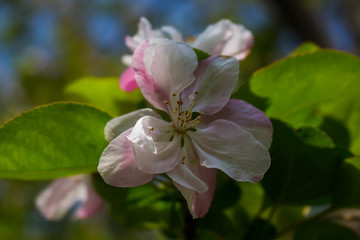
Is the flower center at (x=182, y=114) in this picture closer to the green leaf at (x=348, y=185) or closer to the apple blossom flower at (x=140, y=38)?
the apple blossom flower at (x=140, y=38)

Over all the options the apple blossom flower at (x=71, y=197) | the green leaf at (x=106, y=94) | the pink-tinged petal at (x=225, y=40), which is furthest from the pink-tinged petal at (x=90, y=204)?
the pink-tinged petal at (x=225, y=40)

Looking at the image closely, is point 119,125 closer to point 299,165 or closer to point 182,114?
point 182,114

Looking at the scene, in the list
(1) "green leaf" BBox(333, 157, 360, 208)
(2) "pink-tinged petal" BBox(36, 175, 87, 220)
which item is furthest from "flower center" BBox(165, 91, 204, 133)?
(2) "pink-tinged petal" BBox(36, 175, 87, 220)

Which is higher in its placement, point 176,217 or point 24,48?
point 176,217

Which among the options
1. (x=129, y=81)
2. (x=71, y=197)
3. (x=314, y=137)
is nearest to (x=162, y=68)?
(x=129, y=81)

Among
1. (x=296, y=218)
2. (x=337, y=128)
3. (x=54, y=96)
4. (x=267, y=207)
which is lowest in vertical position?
(x=54, y=96)

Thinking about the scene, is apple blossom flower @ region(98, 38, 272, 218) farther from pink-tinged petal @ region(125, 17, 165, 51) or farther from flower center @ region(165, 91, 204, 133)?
pink-tinged petal @ region(125, 17, 165, 51)

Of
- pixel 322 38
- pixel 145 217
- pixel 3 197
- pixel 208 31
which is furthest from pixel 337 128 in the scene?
pixel 3 197

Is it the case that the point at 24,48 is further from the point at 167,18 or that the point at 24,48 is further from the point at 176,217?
the point at 176,217
